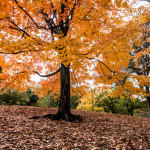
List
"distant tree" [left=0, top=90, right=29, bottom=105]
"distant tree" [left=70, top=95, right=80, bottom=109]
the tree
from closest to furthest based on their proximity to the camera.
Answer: the tree
"distant tree" [left=0, top=90, right=29, bottom=105]
"distant tree" [left=70, top=95, right=80, bottom=109]

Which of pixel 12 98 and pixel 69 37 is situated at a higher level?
pixel 69 37

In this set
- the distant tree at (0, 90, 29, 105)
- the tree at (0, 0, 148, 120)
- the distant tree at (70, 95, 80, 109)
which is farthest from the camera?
the distant tree at (70, 95, 80, 109)

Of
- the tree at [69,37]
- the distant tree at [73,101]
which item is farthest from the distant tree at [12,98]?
the distant tree at [73,101]

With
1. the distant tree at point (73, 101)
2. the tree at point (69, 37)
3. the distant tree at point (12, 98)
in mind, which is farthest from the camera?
the distant tree at point (73, 101)

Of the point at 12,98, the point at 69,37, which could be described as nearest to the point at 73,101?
the point at 12,98

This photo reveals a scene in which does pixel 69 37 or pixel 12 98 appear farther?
pixel 12 98

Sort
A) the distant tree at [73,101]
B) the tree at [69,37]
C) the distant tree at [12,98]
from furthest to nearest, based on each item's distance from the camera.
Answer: the distant tree at [73,101]
the distant tree at [12,98]
the tree at [69,37]

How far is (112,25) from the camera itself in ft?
16.6

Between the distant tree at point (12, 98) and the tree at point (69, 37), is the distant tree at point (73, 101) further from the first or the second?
the tree at point (69, 37)

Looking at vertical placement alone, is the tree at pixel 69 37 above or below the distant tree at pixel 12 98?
above

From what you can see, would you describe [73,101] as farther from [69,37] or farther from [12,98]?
[69,37]

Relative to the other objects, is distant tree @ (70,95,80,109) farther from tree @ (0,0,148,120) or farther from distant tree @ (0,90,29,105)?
tree @ (0,0,148,120)

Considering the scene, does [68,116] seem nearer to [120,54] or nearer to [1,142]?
[1,142]

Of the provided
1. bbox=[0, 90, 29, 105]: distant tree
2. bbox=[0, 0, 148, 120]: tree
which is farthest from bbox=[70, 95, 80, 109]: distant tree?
bbox=[0, 0, 148, 120]: tree
